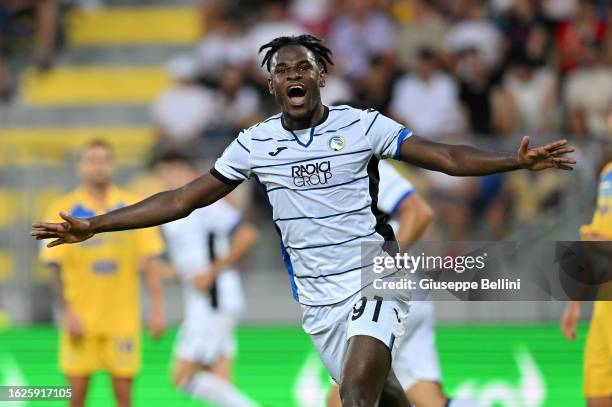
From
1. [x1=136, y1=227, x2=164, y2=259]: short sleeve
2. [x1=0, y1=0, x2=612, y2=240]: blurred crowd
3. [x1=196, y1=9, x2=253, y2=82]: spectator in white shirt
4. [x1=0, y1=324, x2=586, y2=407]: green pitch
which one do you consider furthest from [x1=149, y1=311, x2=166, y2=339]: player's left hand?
[x1=196, y1=9, x2=253, y2=82]: spectator in white shirt

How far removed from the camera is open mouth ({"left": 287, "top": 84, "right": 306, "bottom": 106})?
6.50 metres

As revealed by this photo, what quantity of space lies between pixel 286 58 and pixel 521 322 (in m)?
7.35

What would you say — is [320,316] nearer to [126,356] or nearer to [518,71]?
[126,356]

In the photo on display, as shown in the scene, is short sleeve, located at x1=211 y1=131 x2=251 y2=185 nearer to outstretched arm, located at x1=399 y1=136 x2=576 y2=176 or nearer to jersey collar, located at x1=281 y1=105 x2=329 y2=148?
jersey collar, located at x1=281 y1=105 x2=329 y2=148

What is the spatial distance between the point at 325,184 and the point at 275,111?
32.6 ft

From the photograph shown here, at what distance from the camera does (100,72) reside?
2041 centimetres

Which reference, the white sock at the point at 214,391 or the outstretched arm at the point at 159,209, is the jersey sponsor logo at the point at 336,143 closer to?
the outstretched arm at the point at 159,209

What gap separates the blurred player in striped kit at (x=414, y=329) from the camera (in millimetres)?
7844

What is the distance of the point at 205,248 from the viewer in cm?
1120

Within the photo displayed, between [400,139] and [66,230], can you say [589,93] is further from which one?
[66,230]

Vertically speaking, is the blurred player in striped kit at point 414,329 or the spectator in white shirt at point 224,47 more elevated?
the spectator in white shirt at point 224,47

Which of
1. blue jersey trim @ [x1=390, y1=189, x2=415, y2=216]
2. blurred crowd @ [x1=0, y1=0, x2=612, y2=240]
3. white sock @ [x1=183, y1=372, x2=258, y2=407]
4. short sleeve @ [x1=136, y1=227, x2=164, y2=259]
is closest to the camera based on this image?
blue jersey trim @ [x1=390, y1=189, x2=415, y2=216]

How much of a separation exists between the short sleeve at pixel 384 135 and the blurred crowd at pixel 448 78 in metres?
7.24

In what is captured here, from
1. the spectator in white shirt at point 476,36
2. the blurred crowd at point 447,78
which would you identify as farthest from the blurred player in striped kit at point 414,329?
the spectator in white shirt at point 476,36
